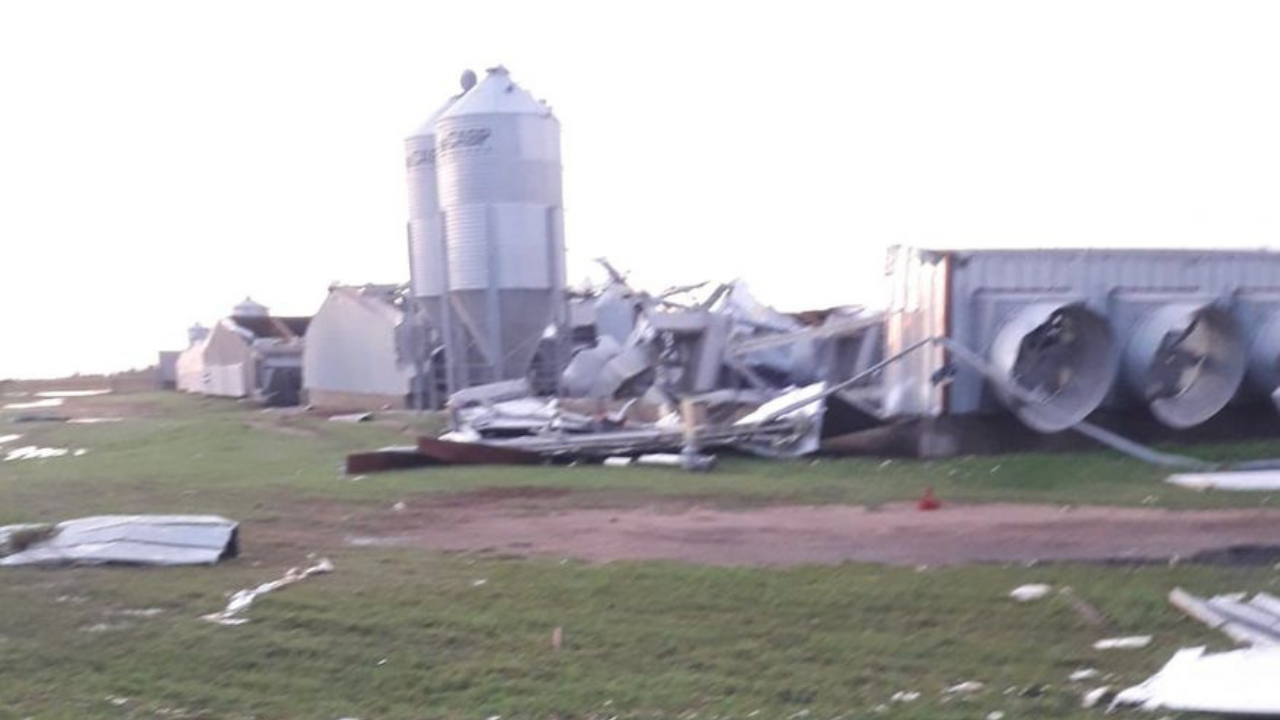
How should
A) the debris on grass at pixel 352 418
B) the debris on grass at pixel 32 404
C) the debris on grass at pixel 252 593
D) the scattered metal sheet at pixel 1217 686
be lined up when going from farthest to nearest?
the debris on grass at pixel 32 404
the debris on grass at pixel 352 418
the debris on grass at pixel 252 593
the scattered metal sheet at pixel 1217 686

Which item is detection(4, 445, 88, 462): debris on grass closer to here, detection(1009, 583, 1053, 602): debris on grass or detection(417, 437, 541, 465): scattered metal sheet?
detection(417, 437, 541, 465): scattered metal sheet

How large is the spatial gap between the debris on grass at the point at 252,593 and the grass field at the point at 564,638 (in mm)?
109

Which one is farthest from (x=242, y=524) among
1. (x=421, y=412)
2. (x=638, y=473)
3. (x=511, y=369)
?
(x=421, y=412)

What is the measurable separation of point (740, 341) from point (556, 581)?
53.3 feet

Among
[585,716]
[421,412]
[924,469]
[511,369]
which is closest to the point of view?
[585,716]

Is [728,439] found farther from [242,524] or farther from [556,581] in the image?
[556,581]

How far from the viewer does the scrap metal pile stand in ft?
68.3

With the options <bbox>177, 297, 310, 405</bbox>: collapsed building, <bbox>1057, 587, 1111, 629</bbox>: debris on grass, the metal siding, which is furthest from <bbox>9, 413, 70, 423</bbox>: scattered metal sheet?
<bbox>1057, 587, 1111, 629</bbox>: debris on grass

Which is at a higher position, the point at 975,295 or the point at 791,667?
the point at 975,295

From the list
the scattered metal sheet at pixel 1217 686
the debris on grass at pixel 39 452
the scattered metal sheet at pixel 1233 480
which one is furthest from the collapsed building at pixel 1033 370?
the scattered metal sheet at pixel 1217 686

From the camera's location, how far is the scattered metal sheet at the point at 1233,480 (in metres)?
15.4

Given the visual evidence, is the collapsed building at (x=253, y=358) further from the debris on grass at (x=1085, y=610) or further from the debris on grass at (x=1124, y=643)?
the debris on grass at (x=1124, y=643)

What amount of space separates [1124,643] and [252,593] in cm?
534

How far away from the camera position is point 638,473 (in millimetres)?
19438
